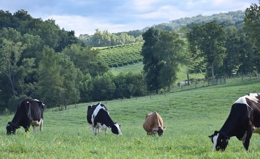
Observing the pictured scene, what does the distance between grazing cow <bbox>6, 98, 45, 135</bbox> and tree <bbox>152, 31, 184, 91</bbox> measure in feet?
179

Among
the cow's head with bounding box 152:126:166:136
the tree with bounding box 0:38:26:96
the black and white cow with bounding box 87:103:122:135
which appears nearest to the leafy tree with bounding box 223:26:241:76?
the tree with bounding box 0:38:26:96

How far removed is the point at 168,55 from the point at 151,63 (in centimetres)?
465

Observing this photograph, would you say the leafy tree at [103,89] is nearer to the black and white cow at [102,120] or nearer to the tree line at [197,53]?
the tree line at [197,53]

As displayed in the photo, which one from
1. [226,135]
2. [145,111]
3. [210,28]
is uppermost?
[210,28]

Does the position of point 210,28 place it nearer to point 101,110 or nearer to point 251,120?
point 101,110

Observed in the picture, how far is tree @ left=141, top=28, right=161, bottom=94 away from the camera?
75.4 meters

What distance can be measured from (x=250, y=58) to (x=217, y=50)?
39.3 ft

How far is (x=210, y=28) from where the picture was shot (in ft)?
237

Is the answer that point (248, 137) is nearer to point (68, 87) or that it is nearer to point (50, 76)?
point (50, 76)

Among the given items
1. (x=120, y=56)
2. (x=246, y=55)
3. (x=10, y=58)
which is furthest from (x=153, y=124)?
(x=120, y=56)

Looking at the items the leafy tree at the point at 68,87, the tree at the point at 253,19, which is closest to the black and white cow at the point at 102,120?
the tree at the point at 253,19

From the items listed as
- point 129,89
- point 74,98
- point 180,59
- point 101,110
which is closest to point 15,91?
point 74,98

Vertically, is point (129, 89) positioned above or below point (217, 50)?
below

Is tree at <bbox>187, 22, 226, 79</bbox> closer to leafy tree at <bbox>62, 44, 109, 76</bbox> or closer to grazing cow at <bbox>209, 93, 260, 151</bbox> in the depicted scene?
leafy tree at <bbox>62, 44, 109, 76</bbox>
